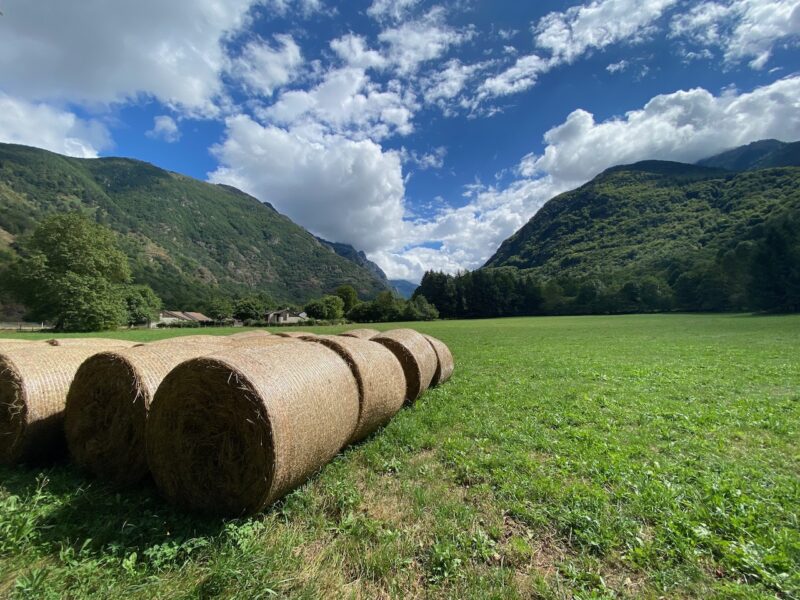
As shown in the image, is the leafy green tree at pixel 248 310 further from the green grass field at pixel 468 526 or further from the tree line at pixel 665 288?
the green grass field at pixel 468 526

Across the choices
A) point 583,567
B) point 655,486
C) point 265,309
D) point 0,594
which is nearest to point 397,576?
point 583,567

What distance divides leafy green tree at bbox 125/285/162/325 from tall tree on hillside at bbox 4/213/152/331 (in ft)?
99.8

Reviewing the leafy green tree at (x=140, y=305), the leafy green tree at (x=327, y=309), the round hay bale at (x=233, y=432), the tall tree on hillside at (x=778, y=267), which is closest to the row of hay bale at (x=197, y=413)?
the round hay bale at (x=233, y=432)

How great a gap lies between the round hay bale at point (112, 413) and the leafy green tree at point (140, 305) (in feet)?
272

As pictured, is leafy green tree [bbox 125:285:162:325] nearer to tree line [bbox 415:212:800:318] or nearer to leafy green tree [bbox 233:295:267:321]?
leafy green tree [bbox 233:295:267:321]

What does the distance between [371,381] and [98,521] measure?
12.0 feet

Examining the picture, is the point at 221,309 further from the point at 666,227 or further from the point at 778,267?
the point at 666,227

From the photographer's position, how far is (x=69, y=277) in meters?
41.3

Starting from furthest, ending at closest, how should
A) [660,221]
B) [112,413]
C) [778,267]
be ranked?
1. [660,221]
2. [778,267]
3. [112,413]

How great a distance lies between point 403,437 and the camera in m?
6.43

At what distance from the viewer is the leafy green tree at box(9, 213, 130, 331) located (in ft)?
133

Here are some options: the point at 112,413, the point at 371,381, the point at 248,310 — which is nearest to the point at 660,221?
the point at 248,310

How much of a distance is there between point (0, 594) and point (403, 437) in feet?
15.9

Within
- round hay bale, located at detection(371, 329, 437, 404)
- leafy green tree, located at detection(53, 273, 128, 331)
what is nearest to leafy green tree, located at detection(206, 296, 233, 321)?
leafy green tree, located at detection(53, 273, 128, 331)
